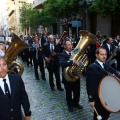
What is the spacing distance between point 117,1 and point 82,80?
305 inches

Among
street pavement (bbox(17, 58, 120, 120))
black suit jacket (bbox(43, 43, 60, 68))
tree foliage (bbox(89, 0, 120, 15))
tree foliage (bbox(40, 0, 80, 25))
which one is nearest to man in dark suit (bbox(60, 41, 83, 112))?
street pavement (bbox(17, 58, 120, 120))

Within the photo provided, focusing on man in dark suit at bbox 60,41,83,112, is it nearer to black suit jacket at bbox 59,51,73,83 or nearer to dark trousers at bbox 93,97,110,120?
black suit jacket at bbox 59,51,73,83

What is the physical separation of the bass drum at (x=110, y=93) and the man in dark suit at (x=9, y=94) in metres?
1.41

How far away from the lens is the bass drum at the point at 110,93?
3.91 m

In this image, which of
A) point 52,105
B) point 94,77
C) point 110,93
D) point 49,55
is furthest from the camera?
point 49,55

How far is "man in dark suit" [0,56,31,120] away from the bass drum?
1.41 meters

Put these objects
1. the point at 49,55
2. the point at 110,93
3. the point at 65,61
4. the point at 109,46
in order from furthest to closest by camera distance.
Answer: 1. the point at 109,46
2. the point at 49,55
3. the point at 65,61
4. the point at 110,93

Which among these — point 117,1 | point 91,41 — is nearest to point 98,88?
point 91,41

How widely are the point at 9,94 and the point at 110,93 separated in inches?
68.6

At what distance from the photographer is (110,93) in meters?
4.07

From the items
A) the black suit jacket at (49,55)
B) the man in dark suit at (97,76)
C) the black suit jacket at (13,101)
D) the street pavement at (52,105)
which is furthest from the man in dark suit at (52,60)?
the black suit jacket at (13,101)

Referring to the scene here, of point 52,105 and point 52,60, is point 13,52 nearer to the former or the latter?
point 52,105

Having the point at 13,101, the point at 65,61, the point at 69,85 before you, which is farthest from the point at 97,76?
the point at 69,85

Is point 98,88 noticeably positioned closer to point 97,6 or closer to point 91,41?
point 91,41
